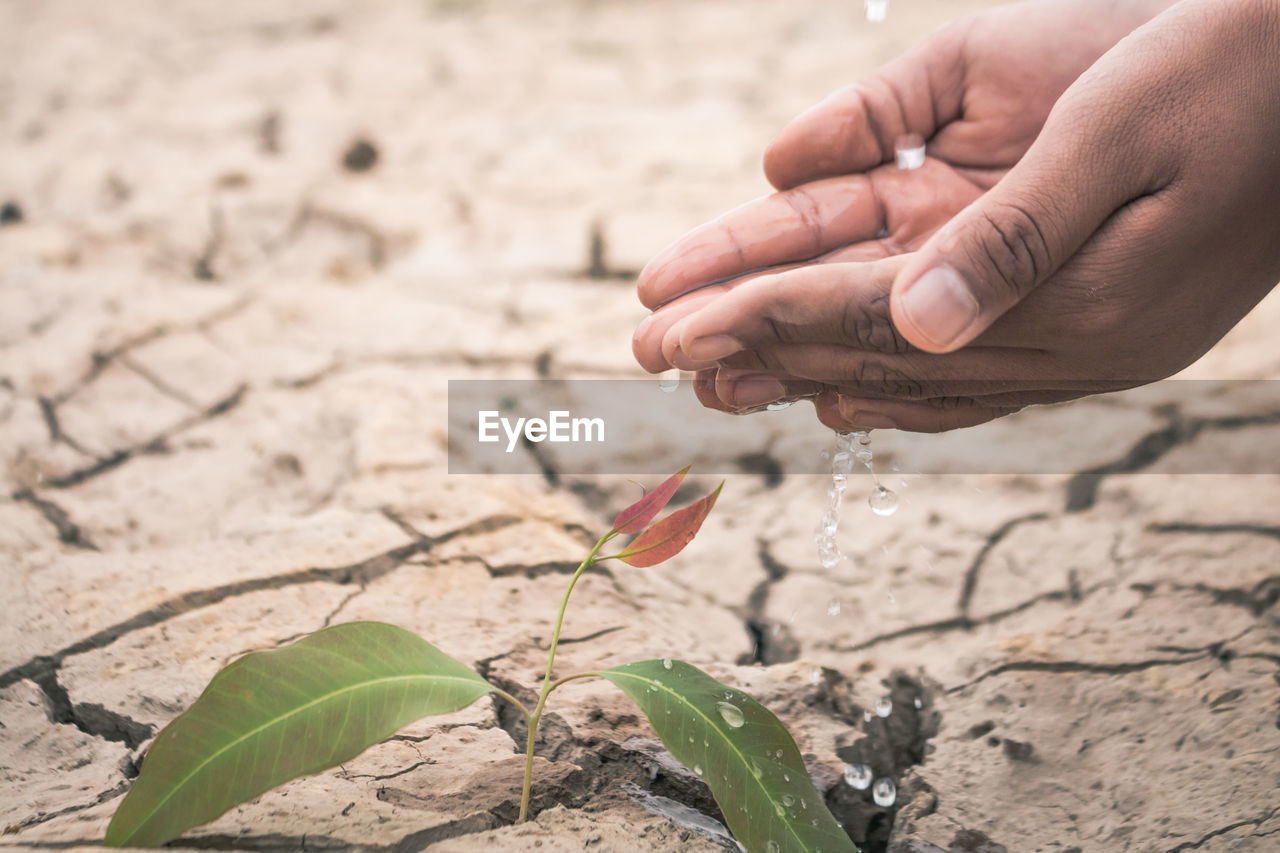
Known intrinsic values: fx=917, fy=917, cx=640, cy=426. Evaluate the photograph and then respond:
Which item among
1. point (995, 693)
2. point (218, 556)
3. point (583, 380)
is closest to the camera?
point (995, 693)

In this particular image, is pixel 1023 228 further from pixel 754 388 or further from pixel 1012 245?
pixel 754 388

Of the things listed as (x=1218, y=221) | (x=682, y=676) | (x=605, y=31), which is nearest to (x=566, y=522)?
(x=682, y=676)

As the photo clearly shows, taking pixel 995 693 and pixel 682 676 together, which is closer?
pixel 682 676

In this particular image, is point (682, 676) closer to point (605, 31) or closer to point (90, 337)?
point (90, 337)

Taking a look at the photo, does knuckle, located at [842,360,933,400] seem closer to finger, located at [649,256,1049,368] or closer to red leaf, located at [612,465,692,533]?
finger, located at [649,256,1049,368]

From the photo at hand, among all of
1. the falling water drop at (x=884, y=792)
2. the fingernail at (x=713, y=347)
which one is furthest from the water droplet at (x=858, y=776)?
the fingernail at (x=713, y=347)

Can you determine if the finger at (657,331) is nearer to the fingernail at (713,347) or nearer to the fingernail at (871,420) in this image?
the fingernail at (713,347)
